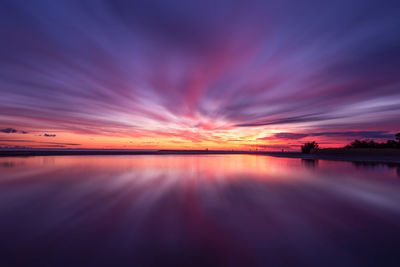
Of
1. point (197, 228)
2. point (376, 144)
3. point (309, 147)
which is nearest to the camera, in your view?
point (197, 228)

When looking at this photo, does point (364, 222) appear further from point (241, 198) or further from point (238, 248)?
point (238, 248)

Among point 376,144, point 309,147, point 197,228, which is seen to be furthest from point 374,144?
point 197,228

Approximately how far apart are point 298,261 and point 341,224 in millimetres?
3645

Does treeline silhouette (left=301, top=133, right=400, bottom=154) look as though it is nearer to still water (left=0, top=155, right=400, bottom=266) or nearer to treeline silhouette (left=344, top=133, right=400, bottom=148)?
treeline silhouette (left=344, top=133, right=400, bottom=148)

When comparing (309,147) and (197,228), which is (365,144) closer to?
(309,147)

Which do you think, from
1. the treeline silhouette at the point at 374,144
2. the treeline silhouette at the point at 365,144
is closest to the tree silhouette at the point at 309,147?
the treeline silhouette at the point at 365,144

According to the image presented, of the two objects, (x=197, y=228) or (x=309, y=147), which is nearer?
(x=197, y=228)

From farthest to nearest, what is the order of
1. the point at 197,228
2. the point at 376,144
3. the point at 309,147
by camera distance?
1. the point at 309,147
2. the point at 376,144
3. the point at 197,228

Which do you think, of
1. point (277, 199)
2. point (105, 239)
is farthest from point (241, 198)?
point (105, 239)

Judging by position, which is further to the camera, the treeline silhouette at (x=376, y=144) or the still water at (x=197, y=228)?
the treeline silhouette at (x=376, y=144)

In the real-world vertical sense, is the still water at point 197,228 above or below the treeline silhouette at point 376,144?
below

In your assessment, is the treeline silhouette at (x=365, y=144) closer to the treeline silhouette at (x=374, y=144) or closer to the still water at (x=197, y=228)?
the treeline silhouette at (x=374, y=144)

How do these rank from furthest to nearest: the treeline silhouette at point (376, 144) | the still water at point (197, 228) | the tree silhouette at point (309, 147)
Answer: the tree silhouette at point (309, 147) → the treeline silhouette at point (376, 144) → the still water at point (197, 228)

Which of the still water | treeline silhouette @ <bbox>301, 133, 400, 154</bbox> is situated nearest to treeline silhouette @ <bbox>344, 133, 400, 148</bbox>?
treeline silhouette @ <bbox>301, 133, 400, 154</bbox>
